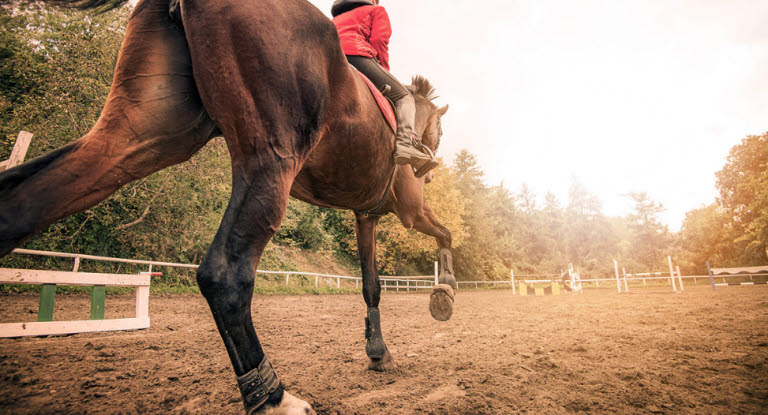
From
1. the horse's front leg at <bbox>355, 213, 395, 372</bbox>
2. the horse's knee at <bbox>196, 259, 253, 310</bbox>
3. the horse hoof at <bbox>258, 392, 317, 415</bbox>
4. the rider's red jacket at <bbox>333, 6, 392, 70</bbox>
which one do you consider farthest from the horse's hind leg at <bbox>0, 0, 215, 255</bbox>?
the horse's front leg at <bbox>355, 213, 395, 372</bbox>

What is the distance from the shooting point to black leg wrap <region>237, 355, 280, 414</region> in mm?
1276

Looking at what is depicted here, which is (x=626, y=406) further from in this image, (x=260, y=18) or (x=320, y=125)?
(x=260, y=18)

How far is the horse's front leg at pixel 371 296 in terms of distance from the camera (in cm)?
287

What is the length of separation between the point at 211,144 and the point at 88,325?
384 inches

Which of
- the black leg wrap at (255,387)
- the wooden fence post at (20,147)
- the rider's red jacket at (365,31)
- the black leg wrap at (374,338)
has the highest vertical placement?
the rider's red jacket at (365,31)

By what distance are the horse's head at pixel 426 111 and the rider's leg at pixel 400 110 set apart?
2.13ft

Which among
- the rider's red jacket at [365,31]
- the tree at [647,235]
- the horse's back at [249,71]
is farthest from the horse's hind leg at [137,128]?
the tree at [647,235]

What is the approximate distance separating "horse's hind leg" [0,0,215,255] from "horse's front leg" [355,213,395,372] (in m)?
1.86

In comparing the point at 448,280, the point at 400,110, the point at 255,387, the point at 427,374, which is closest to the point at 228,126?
the point at 255,387

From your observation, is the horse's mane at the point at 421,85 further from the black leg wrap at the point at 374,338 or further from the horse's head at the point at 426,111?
the black leg wrap at the point at 374,338

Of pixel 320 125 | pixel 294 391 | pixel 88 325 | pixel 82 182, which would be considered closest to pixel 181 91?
pixel 82 182

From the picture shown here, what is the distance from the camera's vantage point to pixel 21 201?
1206mm

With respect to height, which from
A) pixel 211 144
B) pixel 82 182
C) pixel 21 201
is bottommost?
pixel 21 201

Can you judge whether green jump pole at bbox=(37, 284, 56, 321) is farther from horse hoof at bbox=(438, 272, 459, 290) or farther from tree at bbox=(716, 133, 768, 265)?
tree at bbox=(716, 133, 768, 265)
